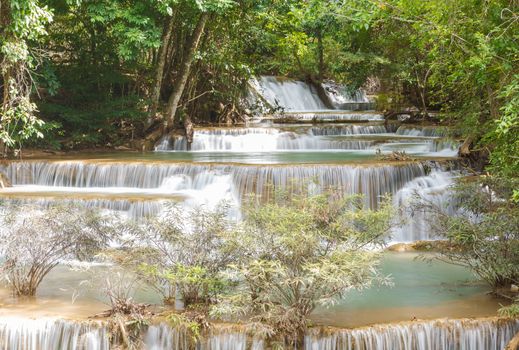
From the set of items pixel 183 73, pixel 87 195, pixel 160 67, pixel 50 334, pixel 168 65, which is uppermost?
pixel 168 65

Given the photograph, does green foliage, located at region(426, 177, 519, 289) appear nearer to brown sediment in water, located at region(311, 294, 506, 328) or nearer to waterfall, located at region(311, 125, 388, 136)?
brown sediment in water, located at region(311, 294, 506, 328)

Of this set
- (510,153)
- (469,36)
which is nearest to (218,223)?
(510,153)

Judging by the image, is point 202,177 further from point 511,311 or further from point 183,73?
point 511,311

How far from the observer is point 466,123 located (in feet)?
43.6

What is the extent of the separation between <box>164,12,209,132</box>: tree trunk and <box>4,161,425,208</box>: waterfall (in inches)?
211

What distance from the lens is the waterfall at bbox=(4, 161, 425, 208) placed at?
1387 cm

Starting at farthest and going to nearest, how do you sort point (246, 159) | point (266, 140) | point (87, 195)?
1. point (266, 140)
2. point (246, 159)
3. point (87, 195)

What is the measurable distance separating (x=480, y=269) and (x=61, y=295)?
219 inches

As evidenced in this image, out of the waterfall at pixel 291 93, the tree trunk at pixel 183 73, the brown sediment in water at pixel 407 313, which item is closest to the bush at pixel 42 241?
the brown sediment in water at pixel 407 313

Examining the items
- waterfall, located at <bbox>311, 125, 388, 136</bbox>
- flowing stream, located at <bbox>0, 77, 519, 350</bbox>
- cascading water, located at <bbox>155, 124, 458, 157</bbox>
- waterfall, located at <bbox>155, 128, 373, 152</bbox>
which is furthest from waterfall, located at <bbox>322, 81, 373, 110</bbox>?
waterfall, located at <bbox>155, 128, 373, 152</bbox>

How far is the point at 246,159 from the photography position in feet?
56.9

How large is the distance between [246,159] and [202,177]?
10.0ft

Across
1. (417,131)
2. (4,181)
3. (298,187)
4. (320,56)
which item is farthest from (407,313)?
(320,56)

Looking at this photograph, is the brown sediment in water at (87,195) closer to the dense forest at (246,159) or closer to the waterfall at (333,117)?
the dense forest at (246,159)
